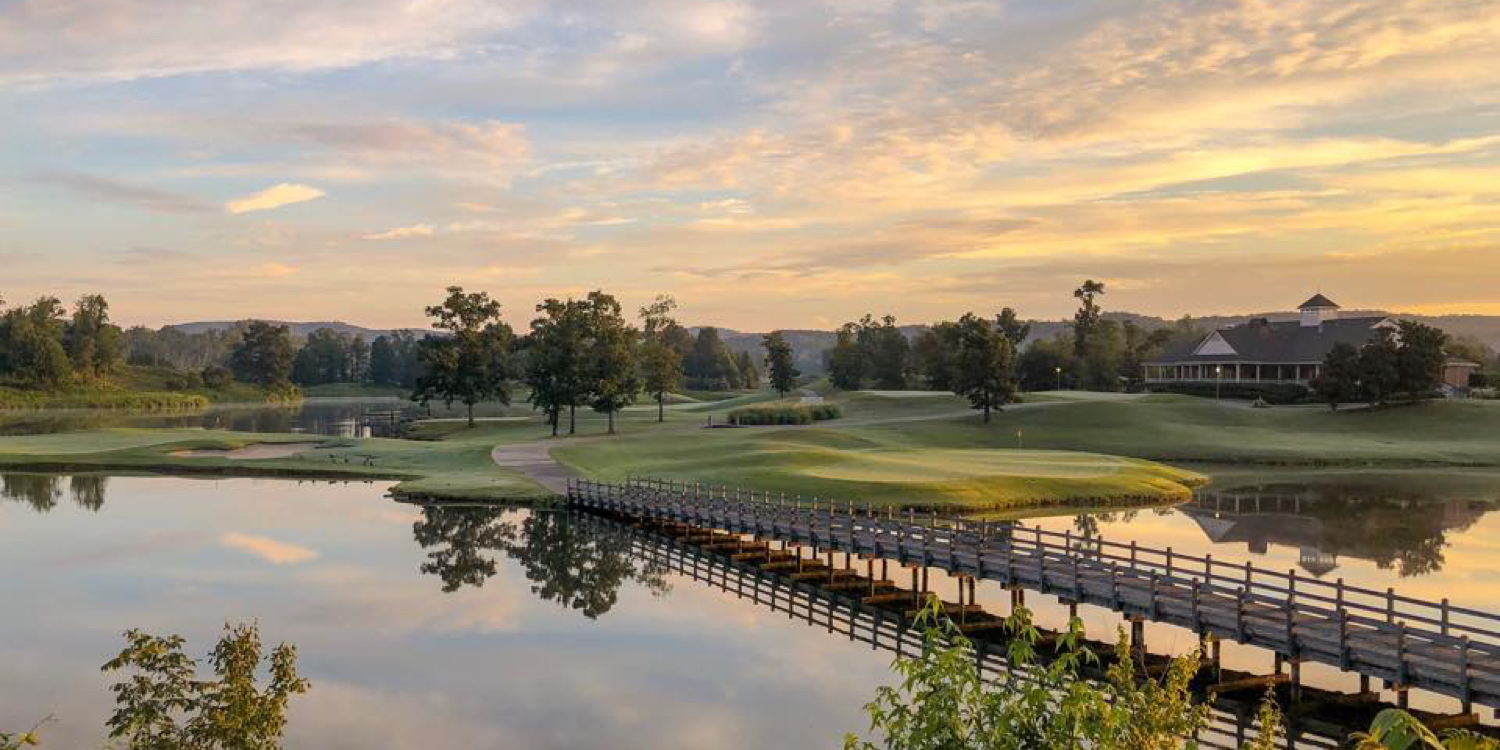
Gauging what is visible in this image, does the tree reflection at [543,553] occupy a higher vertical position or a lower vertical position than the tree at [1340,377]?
lower

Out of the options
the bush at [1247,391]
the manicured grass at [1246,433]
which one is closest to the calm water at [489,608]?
the manicured grass at [1246,433]

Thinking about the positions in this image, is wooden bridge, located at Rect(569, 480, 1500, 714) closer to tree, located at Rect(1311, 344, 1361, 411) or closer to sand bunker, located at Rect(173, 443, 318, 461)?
sand bunker, located at Rect(173, 443, 318, 461)

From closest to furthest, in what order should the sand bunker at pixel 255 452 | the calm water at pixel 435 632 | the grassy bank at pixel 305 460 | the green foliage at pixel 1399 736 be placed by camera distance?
the green foliage at pixel 1399 736, the calm water at pixel 435 632, the grassy bank at pixel 305 460, the sand bunker at pixel 255 452

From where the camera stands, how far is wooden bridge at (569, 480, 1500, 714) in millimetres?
24328

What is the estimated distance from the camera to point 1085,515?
62.2 meters

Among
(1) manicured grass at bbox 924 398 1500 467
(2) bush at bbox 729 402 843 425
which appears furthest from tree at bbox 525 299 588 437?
(1) manicured grass at bbox 924 398 1500 467

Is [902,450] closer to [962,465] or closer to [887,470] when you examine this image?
[962,465]

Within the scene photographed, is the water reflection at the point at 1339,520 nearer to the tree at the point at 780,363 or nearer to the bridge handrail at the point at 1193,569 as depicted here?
the bridge handrail at the point at 1193,569

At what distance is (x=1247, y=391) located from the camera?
129875 mm

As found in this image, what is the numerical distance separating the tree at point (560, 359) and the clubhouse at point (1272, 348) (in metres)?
74.4

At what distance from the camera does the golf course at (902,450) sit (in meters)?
68.9

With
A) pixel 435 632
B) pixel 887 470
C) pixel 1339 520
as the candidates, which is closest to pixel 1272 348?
pixel 887 470

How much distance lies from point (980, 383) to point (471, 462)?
47972 millimetres

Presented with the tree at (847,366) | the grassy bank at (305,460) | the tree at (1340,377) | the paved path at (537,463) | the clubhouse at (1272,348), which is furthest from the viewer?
the tree at (847,366)
